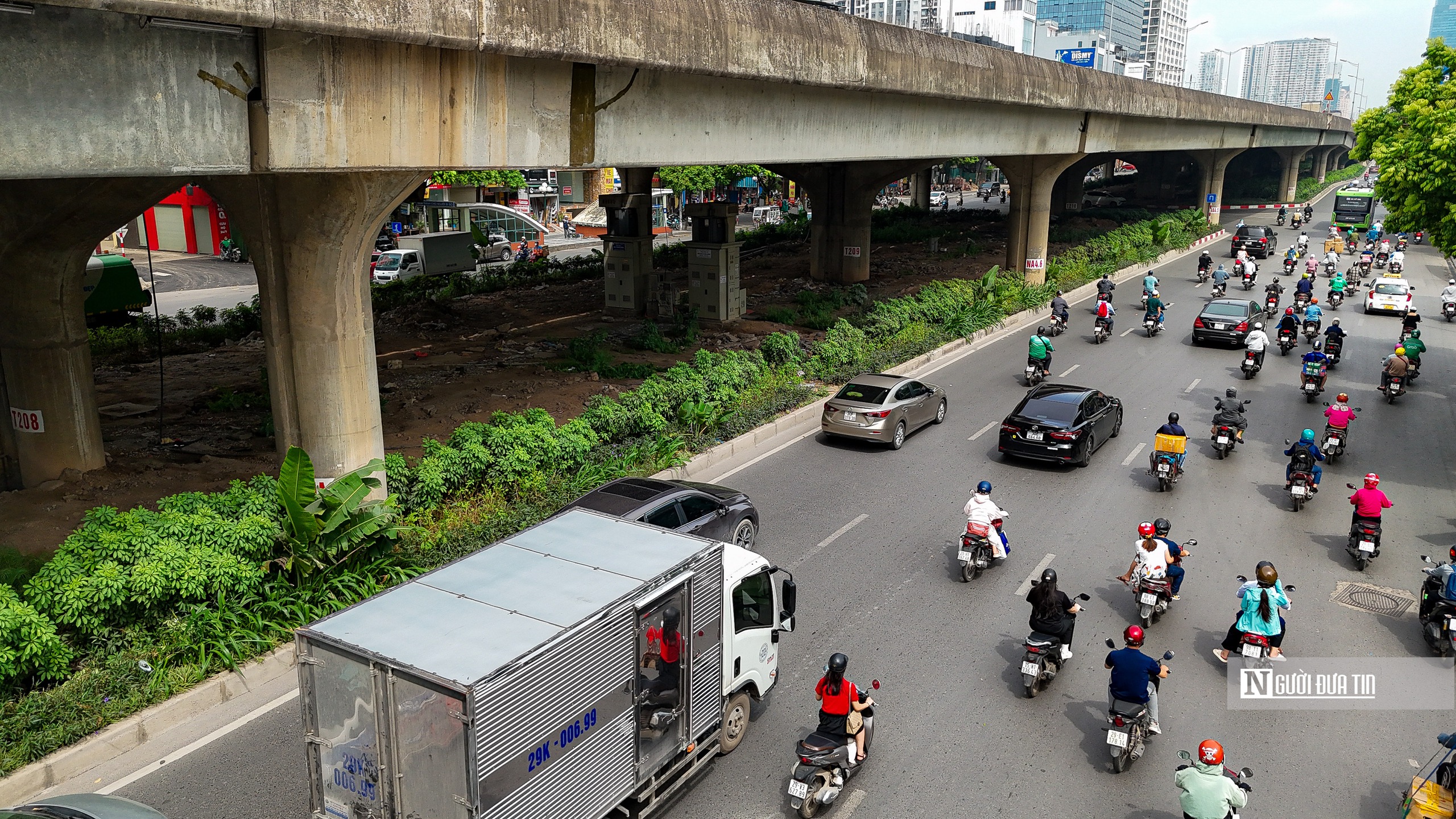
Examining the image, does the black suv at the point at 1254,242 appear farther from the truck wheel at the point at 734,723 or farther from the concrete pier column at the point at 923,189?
the truck wheel at the point at 734,723

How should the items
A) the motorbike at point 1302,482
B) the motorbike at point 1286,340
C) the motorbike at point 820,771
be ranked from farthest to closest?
the motorbike at point 1286,340, the motorbike at point 1302,482, the motorbike at point 820,771

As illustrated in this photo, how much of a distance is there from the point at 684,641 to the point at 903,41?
16.9m

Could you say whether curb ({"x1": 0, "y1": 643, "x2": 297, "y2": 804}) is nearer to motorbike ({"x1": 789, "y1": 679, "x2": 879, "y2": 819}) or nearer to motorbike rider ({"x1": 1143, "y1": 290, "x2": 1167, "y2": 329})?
motorbike ({"x1": 789, "y1": 679, "x2": 879, "y2": 819})

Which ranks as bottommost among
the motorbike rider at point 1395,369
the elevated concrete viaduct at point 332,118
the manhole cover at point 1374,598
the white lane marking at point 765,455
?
the manhole cover at point 1374,598

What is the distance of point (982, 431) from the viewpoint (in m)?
21.5

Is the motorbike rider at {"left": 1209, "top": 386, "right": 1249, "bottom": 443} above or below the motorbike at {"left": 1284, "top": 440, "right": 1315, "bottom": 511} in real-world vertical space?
above

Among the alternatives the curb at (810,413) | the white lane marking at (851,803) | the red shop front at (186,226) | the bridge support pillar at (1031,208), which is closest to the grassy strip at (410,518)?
the curb at (810,413)

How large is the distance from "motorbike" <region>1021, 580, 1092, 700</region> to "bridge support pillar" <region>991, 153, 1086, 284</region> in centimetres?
2964

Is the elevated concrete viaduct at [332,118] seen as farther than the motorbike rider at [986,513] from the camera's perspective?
No

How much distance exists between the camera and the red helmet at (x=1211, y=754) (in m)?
8.06

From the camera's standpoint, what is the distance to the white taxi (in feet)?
117

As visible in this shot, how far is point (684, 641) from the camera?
856 cm

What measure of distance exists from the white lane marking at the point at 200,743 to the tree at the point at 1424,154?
848 inches

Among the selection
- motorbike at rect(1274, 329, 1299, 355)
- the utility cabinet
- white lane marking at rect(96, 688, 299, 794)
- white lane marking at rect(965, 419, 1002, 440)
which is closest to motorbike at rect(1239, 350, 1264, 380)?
motorbike at rect(1274, 329, 1299, 355)
